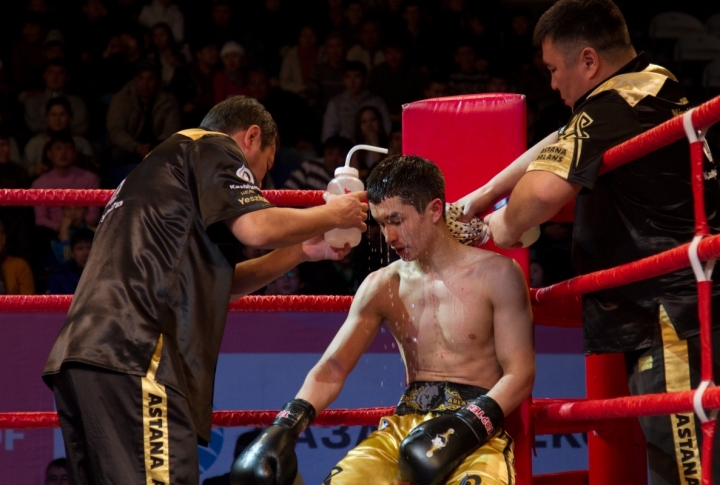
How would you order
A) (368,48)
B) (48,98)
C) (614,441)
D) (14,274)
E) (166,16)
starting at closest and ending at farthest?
(614,441)
(14,274)
(48,98)
(166,16)
(368,48)

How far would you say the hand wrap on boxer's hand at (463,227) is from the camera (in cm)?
227

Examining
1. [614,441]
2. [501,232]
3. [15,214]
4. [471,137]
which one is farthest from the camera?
[15,214]

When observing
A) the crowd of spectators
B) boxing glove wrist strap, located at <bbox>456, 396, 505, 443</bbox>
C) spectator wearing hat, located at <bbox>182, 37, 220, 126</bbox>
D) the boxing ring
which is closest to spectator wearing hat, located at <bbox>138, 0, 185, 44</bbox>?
the crowd of spectators

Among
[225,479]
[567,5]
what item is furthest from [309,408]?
[225,479]

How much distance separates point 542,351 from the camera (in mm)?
3797

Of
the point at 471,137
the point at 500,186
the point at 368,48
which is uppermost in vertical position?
the point at 368,48

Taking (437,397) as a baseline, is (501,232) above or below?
above

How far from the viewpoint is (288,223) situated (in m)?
1.89

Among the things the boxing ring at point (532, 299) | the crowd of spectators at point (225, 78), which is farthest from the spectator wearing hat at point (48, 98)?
the boxing ring at point (532, 299)

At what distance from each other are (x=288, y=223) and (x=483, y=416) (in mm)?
595

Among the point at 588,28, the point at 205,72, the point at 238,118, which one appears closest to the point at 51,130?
the point at 205,72

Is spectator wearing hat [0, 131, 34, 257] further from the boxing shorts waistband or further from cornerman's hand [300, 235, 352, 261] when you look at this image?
the boxing shorts waistband

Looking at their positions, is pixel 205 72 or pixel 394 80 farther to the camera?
pixel 394 80

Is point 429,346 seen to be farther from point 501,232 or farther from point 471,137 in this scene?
point 471,137
